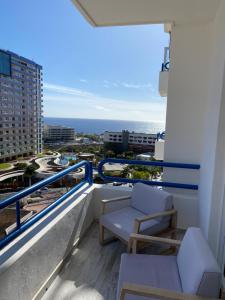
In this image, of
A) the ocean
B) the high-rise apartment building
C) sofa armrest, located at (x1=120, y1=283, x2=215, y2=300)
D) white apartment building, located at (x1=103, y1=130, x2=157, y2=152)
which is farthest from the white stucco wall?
the ocean

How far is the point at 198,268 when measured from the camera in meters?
1.09

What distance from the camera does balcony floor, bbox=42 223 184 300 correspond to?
5.44 ft

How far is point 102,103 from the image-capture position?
2422 inches

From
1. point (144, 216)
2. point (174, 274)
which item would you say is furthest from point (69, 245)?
point (174, 274)

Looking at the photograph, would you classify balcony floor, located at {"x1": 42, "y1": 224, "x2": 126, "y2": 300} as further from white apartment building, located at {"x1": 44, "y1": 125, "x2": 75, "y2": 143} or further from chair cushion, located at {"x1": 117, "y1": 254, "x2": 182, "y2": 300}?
white apartment building, located at {"x1": 44, "y1": 125, "x2": 75, "y2": 143}

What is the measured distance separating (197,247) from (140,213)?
3.97 ft

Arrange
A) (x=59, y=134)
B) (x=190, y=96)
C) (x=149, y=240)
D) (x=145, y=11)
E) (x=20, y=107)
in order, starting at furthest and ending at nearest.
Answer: (x=59, y=134), (x=20, y=107), (x=190, y=96), (x=145, y=11), (x=149, y=240)

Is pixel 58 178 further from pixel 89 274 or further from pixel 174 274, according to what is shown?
pixel 174 274

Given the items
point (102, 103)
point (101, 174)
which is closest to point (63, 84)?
point (102, 103)

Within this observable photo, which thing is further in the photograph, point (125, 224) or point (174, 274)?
point (125, 224)

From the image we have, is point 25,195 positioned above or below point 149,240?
above

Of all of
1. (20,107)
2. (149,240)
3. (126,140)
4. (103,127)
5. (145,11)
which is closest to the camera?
(149,240)

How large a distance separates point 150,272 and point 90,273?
2.48 ft

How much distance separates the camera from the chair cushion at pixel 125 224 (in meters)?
2.04
